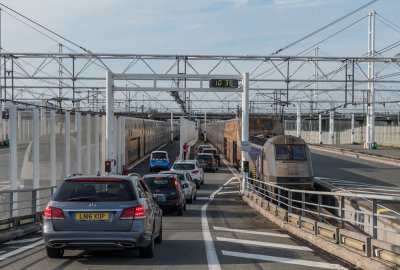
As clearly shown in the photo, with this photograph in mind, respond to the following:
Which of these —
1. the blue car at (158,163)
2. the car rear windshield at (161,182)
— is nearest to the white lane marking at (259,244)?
the car rear windshield at (161,182)

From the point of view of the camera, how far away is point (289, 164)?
103 feet

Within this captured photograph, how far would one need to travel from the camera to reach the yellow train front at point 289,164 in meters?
31.1

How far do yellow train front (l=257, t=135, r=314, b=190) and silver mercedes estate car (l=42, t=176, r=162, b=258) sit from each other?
20466 millimetres

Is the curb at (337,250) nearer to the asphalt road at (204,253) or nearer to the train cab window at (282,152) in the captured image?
the asphalt road at (204,253)

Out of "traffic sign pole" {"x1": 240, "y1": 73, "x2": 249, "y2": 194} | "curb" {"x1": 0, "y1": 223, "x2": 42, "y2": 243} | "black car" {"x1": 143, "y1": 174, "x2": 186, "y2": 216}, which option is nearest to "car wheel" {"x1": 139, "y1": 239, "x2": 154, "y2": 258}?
"curb" {"x1": 0, "y1": 223, "x2": 42, "y2": 243}

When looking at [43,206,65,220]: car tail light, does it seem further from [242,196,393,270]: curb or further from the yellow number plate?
[242,196,393,270]: curb

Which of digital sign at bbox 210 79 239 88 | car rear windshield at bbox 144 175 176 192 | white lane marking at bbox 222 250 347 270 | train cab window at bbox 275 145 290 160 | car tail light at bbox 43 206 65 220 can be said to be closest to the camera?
car tail light at bbox 43 206 65 220

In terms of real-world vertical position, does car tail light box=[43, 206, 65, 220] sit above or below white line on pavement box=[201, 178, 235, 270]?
above

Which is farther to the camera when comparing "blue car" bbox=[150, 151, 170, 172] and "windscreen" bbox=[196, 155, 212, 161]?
"windscreen" bbox=[196, 155, 212, 161]

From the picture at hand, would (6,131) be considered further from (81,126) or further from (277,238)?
(81,126)

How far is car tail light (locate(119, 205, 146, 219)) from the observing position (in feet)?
35.6

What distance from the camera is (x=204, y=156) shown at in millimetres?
53500

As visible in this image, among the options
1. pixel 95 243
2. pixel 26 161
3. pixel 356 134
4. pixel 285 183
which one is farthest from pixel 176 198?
pixel 356 134

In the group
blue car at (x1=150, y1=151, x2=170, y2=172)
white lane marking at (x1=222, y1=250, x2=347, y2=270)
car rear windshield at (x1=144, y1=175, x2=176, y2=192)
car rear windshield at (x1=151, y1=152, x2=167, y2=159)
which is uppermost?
car rear windshield at (x1=144, y1=175, x2=176, y2=192)
